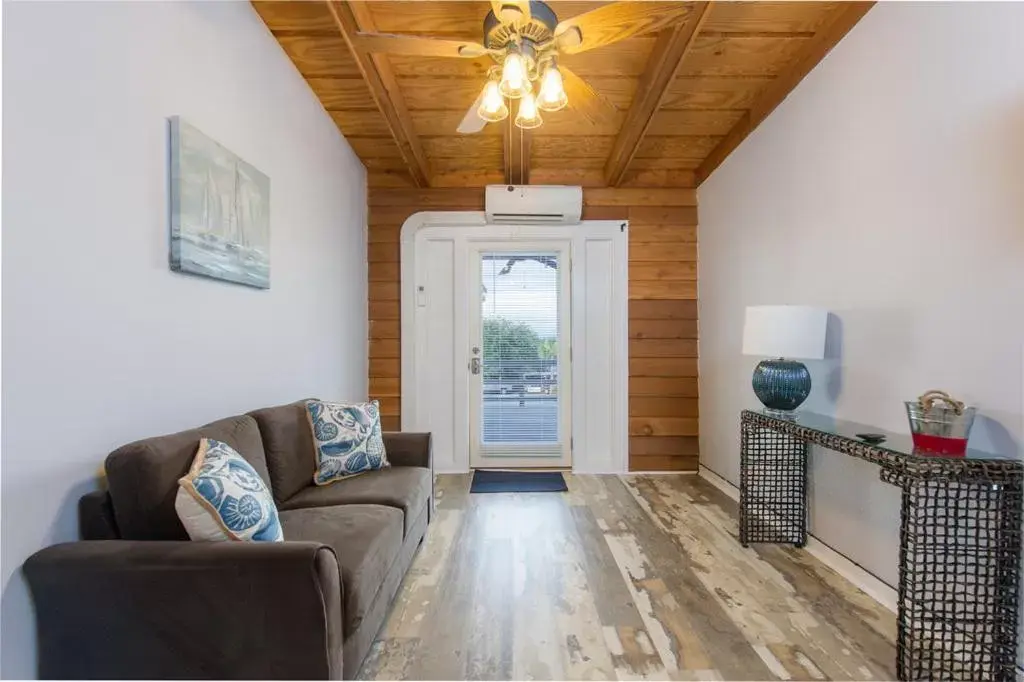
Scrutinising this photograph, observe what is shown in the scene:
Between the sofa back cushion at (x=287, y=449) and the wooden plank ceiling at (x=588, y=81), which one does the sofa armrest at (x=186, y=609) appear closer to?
the sofa back cushion at (x=287, y=449)

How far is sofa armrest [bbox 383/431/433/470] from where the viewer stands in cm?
258

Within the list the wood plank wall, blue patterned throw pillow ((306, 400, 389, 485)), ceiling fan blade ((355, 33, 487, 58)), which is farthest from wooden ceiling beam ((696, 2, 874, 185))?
blue patterned throw pillow ((306, 400, 389, 485))

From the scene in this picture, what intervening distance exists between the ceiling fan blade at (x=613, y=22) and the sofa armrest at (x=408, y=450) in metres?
2.09

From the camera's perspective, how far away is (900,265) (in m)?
1.88

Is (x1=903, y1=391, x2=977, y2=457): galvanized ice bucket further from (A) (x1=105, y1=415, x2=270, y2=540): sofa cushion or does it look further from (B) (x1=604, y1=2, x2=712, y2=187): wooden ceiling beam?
(A) (x1=105, y1=415, x2=270, y2=540): sofa cushion

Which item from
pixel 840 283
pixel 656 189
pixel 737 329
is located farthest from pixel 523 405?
pixel 840 283

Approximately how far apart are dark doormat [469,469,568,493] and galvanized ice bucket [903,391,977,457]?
7.42 feet

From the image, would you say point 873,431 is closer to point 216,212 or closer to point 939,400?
point 939,400

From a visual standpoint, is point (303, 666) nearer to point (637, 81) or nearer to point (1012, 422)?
point (1012, 422)

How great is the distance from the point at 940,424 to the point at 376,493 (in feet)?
7.09

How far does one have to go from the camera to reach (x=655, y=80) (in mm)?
2465

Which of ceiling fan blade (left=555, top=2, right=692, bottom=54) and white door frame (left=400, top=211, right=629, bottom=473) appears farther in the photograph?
white door frame (left=400, top=211, right=629, bottom=473)

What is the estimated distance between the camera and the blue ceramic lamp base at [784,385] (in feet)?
7.46

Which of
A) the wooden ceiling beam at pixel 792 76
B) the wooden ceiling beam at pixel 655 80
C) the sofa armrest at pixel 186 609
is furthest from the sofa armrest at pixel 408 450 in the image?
the wooden ceiling beam at pixel 792 76
